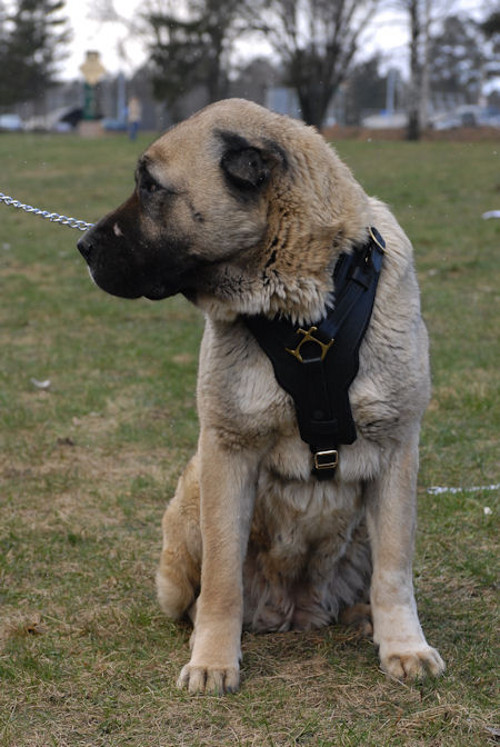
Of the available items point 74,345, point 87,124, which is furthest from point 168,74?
point 74,345

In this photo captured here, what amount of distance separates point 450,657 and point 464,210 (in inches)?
447

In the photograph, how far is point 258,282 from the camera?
109 inches

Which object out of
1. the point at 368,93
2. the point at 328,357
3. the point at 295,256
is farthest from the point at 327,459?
the point at 368,93

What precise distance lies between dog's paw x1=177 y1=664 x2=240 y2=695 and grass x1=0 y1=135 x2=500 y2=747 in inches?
1.9

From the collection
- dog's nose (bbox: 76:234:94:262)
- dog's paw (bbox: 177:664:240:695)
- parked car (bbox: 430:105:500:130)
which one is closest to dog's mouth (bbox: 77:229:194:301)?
dog's nose (bbox: 76:234:94:262)

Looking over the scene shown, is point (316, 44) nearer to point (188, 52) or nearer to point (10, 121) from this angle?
point (188, 52)

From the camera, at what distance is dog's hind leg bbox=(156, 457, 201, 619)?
10.4ft

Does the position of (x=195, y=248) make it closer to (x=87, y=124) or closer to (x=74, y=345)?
(x=74, y=345)

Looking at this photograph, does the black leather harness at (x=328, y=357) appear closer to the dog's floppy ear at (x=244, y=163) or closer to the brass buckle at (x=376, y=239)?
the brass buckle at (x=376, y=239)

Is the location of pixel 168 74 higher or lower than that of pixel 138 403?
higher

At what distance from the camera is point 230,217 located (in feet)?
8.84

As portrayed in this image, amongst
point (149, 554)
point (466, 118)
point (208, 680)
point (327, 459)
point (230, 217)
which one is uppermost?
point (466, 118)

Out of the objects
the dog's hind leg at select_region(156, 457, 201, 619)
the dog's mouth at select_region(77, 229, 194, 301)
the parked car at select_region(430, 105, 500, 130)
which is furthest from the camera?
the parked car at select_region(430, 105, 500, 130)

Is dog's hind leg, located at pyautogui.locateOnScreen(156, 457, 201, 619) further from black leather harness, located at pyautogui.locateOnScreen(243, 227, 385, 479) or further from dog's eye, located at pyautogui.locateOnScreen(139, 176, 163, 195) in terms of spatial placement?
dog's eye, located at pyautogui.locateOnScreen(139, 176, 163, 195)
